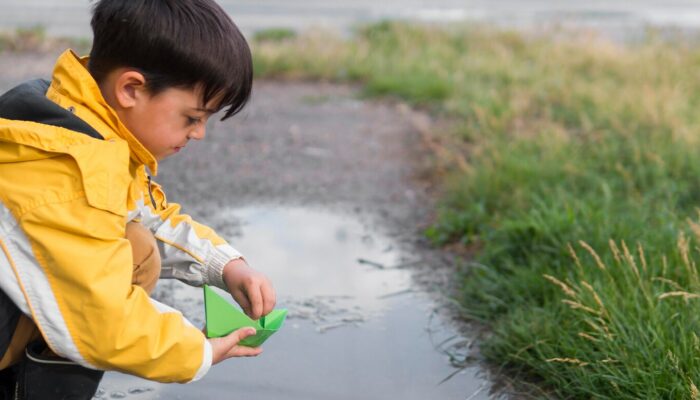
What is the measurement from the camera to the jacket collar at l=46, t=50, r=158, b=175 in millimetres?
2111

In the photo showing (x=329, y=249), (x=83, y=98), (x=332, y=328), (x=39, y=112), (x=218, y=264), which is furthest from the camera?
(x=329, y=249)

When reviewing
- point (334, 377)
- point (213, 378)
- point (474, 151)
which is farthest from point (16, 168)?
point (474, 151)

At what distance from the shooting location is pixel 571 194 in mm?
4176

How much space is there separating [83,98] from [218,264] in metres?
0.60

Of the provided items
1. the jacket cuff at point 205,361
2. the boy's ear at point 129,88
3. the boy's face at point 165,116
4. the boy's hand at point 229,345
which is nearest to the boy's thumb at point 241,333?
the boy's hand at point 229,345

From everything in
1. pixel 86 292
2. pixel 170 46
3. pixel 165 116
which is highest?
pixel 170 46

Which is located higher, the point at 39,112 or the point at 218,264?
the point at 39,112

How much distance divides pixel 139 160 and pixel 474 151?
10.0 ft

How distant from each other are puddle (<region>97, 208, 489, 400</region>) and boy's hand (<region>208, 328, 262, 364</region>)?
24.7 inches

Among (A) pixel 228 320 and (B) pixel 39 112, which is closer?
(B) pixel 39 112

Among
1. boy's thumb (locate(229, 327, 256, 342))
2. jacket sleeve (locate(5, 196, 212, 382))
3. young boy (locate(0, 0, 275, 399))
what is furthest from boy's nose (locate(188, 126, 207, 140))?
boy's thumb (locate(229, 327, 256, 342))

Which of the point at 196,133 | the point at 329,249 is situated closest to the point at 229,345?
the point at 196,133

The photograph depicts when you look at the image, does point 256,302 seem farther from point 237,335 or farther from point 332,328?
point 332,328

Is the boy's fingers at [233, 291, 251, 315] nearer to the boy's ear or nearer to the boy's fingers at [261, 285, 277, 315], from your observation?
the boy's fingers at [261, 285, 277, 315]
